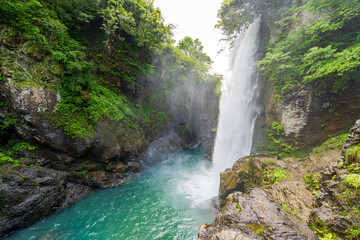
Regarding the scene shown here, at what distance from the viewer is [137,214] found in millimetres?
7125

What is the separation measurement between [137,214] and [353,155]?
8705 millimetres

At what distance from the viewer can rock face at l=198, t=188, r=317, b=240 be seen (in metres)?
2.53

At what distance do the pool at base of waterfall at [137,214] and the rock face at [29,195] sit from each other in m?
0.46

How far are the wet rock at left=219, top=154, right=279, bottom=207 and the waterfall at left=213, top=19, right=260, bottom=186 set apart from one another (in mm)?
3965

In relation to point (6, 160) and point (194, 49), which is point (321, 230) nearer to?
point (6, 160)

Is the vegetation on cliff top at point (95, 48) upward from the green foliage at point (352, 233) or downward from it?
upward

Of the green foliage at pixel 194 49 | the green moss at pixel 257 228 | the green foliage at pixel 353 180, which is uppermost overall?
the green foliage at pixel 194 49

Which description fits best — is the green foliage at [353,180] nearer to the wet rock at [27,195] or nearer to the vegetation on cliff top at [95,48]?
the vegetation on cliff top at [95,48]

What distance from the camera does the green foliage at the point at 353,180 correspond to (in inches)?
104

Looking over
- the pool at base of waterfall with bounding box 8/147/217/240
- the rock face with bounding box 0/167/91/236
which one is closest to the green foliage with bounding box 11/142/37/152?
the rock face with bounding box 0/167/91/236

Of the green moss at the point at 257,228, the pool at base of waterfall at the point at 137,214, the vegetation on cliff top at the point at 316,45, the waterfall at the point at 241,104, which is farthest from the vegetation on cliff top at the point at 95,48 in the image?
the vegetation on cliff top at the point at 316,45

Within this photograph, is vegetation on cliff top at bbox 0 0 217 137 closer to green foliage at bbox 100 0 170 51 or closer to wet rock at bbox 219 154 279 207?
green foliage at bbox 100 0 170 51

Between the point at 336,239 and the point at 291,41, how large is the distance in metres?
8.43

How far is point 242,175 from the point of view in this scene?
21.1ft
